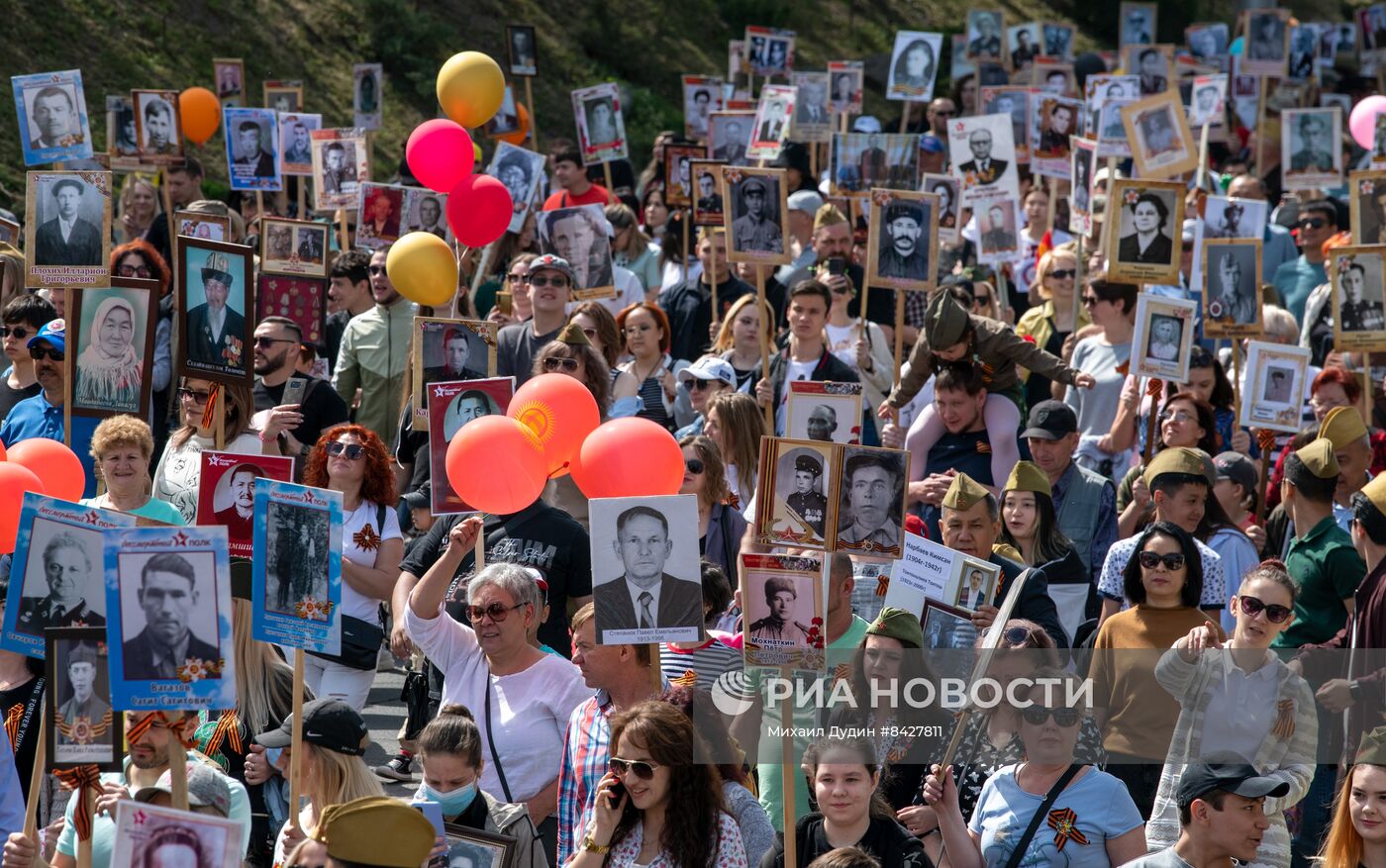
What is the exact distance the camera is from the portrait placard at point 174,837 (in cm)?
393

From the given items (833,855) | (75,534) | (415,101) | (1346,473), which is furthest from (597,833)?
(415,101)

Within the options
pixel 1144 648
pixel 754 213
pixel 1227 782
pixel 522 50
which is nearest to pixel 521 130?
pixel 522 50

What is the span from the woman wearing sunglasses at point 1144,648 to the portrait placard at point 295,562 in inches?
102

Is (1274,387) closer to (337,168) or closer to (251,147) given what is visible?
(337,168)

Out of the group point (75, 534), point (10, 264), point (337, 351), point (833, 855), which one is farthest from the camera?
point (337, 351)

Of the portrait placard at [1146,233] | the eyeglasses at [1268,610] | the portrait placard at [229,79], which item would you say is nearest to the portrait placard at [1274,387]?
the portrait placard at [1146,233]

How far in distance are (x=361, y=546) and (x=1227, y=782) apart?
3.59 metres

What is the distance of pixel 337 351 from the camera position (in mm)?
10703

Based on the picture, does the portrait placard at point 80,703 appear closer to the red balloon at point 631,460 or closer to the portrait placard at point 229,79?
the red balloon at point 631,460

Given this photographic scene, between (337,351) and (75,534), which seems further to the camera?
(337,351)

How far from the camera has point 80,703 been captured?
4441 mm

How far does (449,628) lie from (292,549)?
0.90 meters

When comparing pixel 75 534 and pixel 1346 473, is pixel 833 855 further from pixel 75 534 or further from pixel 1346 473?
pixel 1346 473

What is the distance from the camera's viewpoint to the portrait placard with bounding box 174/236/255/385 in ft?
24.5
